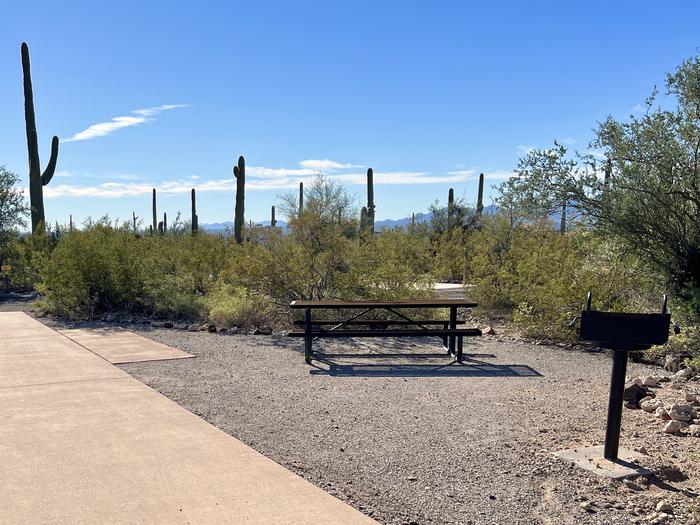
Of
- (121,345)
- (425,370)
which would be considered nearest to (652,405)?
(425,370)

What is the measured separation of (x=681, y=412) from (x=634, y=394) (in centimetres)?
80

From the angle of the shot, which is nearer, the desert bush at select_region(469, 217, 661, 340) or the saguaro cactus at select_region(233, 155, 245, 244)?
the desert bush at select_region(469, 217, 661, 340)

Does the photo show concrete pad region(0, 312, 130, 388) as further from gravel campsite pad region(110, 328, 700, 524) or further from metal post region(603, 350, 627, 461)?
metal post region(603, 350, 627, 461)

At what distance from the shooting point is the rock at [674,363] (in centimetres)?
775

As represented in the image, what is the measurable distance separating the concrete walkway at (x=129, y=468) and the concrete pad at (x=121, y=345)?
1.79 m

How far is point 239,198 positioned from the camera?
1042 inches

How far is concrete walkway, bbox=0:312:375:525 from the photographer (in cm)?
349

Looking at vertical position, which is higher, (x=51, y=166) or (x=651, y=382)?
(x=51, y=166)

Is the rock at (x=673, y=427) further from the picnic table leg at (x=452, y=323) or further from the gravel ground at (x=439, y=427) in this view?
the picnic table leg at (x=452, y=323)

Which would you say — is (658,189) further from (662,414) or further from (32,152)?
(32,152)

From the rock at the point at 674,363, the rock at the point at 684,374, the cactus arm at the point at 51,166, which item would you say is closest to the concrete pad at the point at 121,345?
the rock at the point at 684,374

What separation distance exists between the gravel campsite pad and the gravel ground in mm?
13

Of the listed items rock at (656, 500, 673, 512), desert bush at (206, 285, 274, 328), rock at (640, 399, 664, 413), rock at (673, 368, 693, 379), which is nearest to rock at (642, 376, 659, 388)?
rock at (673, 368, 693, 379)

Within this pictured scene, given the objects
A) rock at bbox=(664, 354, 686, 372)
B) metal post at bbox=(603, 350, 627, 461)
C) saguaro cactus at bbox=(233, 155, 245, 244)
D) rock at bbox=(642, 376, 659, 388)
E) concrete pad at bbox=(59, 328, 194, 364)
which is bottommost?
concrete pad at bbox=(59, 328, 194, 364)
